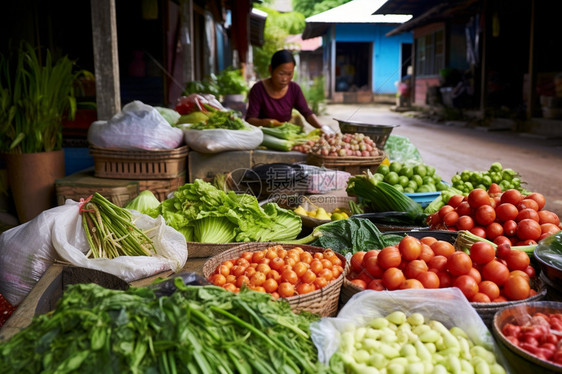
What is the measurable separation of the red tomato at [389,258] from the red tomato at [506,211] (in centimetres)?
90

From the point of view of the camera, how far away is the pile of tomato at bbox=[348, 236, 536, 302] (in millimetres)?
2012

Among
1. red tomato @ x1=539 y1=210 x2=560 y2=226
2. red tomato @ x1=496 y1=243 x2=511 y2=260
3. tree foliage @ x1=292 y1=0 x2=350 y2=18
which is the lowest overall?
red tomato @ x1=496 y1=243 x2=511 y2=260

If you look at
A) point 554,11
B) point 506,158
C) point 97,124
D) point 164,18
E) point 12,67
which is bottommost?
point 506,158

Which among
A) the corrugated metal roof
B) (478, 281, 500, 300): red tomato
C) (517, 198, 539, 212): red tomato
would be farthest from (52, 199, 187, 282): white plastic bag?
the corrugated metal roof

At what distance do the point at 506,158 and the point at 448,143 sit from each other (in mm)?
2656

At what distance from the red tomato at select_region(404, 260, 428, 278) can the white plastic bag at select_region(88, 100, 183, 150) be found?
2943 millimetres

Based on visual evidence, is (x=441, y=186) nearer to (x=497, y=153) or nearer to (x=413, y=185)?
(x=413, y=185)

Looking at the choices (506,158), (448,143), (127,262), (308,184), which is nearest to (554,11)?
(448,143)

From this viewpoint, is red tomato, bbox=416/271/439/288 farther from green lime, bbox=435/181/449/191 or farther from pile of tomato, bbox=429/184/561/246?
green lime, bbox=435/181/449/191

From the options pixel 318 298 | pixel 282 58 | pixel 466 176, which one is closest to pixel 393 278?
pixel 318 298

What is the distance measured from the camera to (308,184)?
414cm

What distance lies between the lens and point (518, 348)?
1605 mm

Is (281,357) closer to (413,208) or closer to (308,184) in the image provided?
(413,208)

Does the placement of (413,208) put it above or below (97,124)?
below
